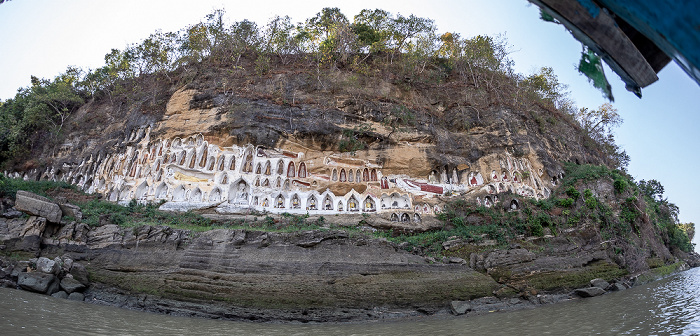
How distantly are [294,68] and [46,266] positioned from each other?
21.1 m

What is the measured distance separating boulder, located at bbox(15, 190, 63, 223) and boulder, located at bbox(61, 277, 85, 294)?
3772mm

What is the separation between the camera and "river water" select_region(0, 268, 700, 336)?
8.34 m

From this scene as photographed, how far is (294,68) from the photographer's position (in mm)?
28750

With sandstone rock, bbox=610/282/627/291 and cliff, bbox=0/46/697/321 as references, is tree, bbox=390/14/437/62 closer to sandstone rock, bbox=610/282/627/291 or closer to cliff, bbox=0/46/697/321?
cliff, bbox=0/46/697/321

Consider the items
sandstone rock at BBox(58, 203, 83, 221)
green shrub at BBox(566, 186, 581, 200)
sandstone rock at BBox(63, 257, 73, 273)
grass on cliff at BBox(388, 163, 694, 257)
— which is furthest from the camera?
green shrub at BBox(566, 186, 581, 200)

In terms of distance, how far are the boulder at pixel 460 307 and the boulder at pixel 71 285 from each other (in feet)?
46.5

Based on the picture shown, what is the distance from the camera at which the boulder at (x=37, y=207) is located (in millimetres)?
14781

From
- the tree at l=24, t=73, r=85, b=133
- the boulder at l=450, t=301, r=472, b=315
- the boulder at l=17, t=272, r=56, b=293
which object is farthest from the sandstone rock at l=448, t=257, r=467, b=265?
the tree at l=24, t=73, r=85, b=133

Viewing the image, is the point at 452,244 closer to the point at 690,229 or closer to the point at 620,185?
the point at 620,185

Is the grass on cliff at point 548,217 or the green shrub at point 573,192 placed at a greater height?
the green shrub at point 573,192

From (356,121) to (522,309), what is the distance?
15.9m

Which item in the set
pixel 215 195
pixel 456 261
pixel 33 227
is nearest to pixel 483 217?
pixel 456 261

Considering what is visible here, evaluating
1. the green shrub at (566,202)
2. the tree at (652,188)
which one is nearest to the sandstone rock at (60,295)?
the green shrub at (566,202)

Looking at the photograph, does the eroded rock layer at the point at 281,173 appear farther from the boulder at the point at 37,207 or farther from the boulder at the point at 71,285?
the boulder at the point at 71,285
